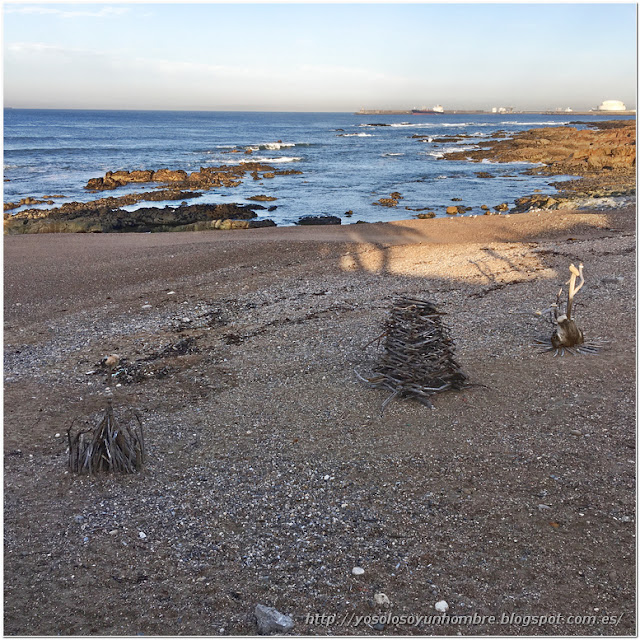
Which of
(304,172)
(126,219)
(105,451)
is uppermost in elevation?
(304,172)

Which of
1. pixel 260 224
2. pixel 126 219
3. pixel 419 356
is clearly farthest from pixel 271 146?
pixel 419 356

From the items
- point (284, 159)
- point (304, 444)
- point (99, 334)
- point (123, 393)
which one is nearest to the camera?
point (304, 444)

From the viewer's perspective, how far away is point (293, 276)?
13016 millimetres

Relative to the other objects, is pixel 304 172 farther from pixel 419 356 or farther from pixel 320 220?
pixel 419 356

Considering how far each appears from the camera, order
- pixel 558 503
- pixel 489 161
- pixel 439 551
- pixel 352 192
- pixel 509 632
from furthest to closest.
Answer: pixel 489 161 → pixel 352 192 → pixel 558 503 → pixel 439 551 → pixel 509 632

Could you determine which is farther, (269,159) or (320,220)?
(269,159)

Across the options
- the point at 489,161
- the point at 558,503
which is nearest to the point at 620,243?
the point at 558,503

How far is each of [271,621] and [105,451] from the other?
2.72 metres

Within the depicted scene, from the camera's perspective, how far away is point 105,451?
5.53m

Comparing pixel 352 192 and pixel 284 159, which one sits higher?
pixel 284 159

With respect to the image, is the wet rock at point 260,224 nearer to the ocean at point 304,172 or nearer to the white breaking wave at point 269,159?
the ocean at point 304,172

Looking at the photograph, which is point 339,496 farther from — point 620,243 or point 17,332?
point 620,243

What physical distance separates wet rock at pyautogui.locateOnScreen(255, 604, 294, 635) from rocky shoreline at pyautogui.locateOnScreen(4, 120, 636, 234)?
1921 centimetres

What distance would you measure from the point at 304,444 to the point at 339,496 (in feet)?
3.29
